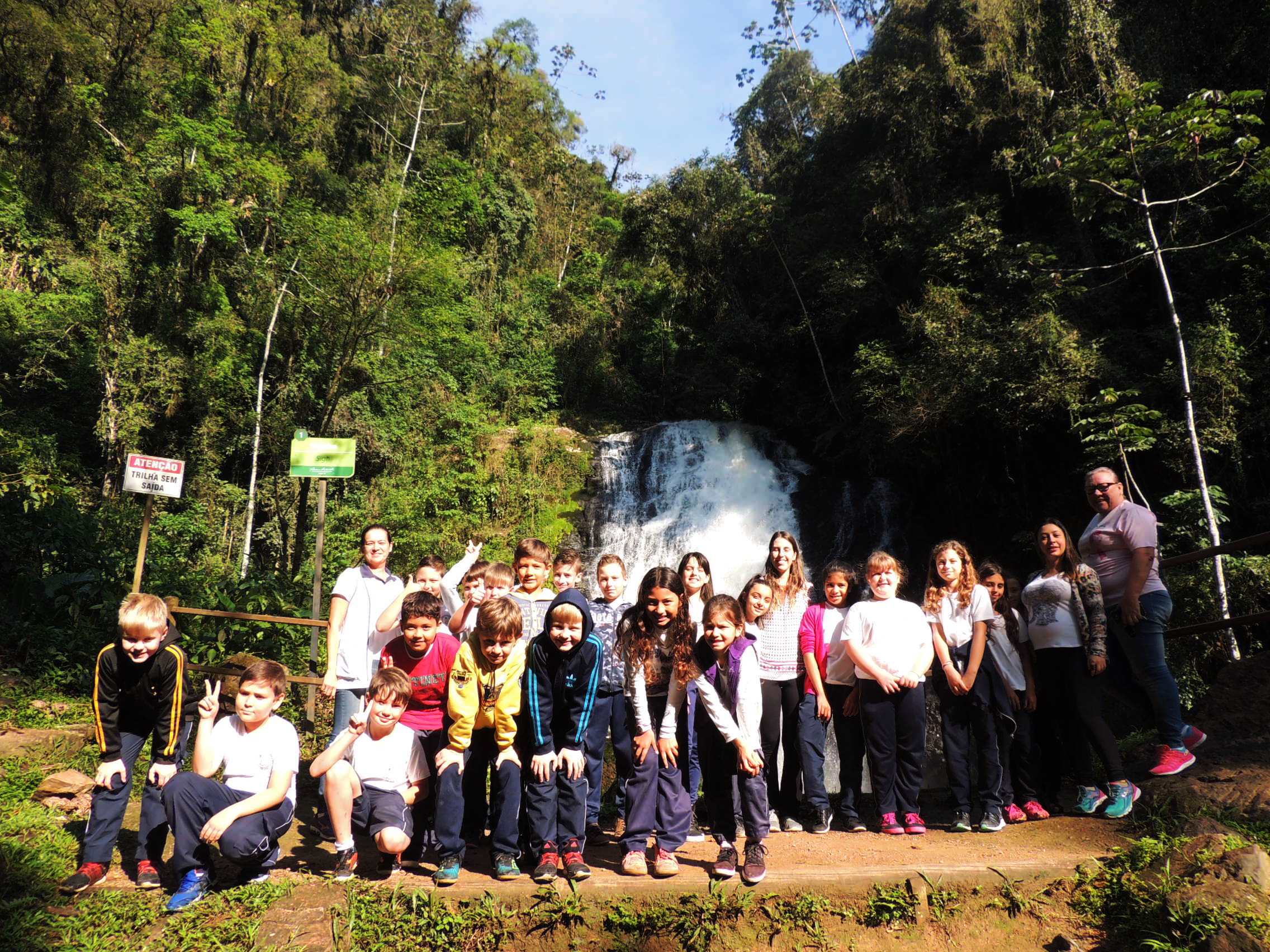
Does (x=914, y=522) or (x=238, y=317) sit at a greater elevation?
(x=238, y=317)

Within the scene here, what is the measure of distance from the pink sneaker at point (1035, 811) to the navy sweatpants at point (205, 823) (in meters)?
3.92

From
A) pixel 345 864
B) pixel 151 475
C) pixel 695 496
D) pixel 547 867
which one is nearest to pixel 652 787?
pixel 547 867

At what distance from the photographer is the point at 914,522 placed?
43.9ft

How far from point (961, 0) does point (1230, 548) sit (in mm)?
15494

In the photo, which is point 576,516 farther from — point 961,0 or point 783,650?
point 961,0

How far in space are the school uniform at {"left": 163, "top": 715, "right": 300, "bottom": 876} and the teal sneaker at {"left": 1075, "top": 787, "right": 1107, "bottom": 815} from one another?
4048 mm

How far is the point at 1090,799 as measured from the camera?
12.5 feet

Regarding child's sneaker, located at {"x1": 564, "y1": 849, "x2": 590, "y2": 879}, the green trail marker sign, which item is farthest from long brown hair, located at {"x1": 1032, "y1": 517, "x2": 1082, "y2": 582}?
the green trail marker sign

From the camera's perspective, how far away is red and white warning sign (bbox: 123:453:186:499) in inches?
213

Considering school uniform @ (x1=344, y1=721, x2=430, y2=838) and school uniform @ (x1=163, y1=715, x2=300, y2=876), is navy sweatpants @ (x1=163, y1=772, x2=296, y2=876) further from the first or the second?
school uniform @ (x1=344, y1=721, x2=430, y2=838)

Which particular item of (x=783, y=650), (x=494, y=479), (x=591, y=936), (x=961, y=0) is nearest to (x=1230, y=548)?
(x=783, y=650)

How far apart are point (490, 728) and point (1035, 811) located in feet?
9.96

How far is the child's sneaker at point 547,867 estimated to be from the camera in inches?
121

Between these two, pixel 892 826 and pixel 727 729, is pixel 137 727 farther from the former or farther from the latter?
pixel 892 826
